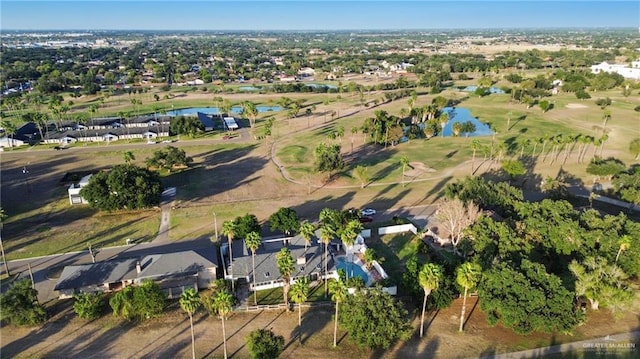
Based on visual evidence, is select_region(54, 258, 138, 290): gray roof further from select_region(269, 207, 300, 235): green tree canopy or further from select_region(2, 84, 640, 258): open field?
select_region(269, 207, 300, 235): green tree canopy

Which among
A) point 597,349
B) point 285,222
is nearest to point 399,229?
point 285,222

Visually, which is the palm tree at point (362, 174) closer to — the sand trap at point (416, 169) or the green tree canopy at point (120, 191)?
the sand trap at point (416, 169)

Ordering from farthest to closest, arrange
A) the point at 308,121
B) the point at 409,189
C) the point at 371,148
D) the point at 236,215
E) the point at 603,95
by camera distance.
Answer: the point at 603,95 < the point at 308,121 < the point at 371,148 < the point at 409,189 < the point at 236,215

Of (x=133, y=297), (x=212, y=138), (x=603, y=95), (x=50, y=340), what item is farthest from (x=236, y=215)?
(x=603, y=95)

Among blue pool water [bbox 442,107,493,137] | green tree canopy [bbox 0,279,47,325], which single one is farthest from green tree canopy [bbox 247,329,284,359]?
blue pool water [bbox 442,107,493,137]

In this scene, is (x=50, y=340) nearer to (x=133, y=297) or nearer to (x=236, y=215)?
(x=133, y=297)

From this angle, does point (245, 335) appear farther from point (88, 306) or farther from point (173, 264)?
point (88, 306)

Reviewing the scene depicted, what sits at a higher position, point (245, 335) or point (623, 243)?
point (623, 243)
